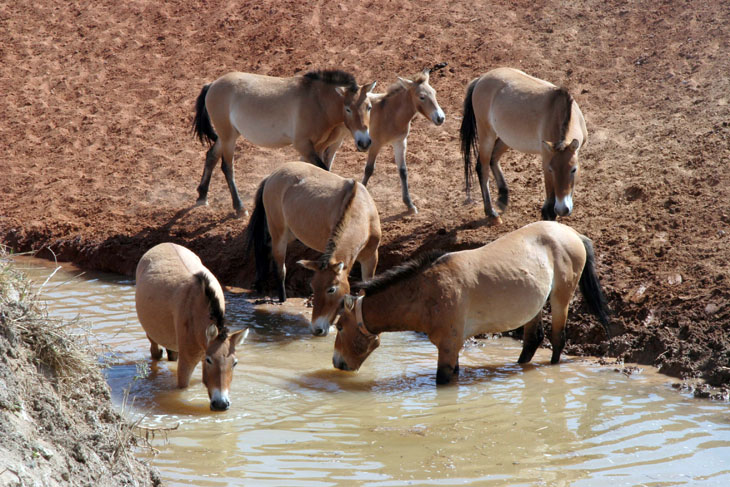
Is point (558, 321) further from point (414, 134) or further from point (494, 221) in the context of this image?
point (414, 134)

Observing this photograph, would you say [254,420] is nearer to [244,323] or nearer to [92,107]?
[244,323]

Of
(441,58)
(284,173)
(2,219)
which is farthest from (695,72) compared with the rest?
(2,219)

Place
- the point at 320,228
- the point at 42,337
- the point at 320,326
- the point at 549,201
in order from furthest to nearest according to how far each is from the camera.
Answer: the point at 549,201
the point at 320,228
the point at 320,326
the point at 42,337

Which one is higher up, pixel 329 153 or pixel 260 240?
pixel 329 153

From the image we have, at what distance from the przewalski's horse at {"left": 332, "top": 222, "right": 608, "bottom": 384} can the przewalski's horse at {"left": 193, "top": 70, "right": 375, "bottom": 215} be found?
376cm

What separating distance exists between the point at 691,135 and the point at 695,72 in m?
2.52

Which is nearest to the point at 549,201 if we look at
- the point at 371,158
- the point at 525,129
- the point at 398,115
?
the point at 525,129

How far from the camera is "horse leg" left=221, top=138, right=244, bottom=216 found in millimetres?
12062

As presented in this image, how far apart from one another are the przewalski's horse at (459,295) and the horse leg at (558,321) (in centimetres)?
1

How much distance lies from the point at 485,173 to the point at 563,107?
5.11 ft

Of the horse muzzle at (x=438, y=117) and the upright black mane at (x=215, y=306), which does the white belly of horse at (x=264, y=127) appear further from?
the upright black mane at (x=215, y=306)

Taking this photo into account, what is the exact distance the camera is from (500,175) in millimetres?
11211

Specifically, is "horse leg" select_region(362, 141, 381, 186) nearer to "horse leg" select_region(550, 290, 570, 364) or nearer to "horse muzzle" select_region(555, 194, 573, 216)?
"horse muzzle" select_region(555, 194, 573, 216)

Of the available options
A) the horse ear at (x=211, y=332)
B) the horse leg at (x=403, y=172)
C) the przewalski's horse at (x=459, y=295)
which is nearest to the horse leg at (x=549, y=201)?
the przewalski's horse at (x=459, y=295)
